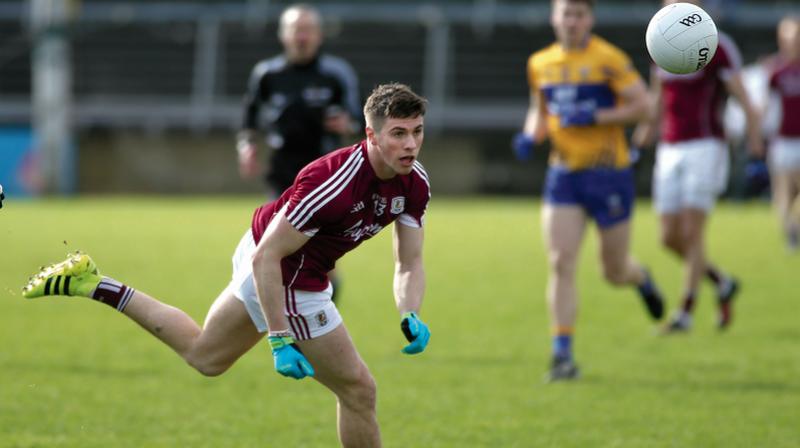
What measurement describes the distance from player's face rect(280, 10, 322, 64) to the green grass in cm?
232

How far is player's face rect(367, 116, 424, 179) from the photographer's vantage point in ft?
16.8

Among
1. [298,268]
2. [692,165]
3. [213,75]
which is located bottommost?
[213,75]

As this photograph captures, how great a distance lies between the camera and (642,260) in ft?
52.3

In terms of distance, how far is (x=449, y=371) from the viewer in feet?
28.6

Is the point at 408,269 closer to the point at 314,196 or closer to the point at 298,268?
the point at 298,268

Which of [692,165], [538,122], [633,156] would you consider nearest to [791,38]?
[692,165]

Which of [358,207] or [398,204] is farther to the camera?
[398,204]

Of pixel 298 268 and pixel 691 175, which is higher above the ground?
pixel 298 268

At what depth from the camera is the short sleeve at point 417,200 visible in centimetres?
542

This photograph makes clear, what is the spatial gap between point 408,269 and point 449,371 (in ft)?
10.7

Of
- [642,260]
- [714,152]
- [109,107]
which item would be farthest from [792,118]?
[109,107]

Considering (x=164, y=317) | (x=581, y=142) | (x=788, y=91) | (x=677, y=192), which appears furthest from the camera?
(x=788, y=91)

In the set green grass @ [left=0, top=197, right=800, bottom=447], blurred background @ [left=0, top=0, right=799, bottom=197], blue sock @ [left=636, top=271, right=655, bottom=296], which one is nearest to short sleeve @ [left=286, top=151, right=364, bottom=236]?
green grass @ [left=0, top=197, right=800, bottom=447]

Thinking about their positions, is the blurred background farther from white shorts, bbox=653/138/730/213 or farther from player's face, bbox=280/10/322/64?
player's face, bbox=280/10/322/64
